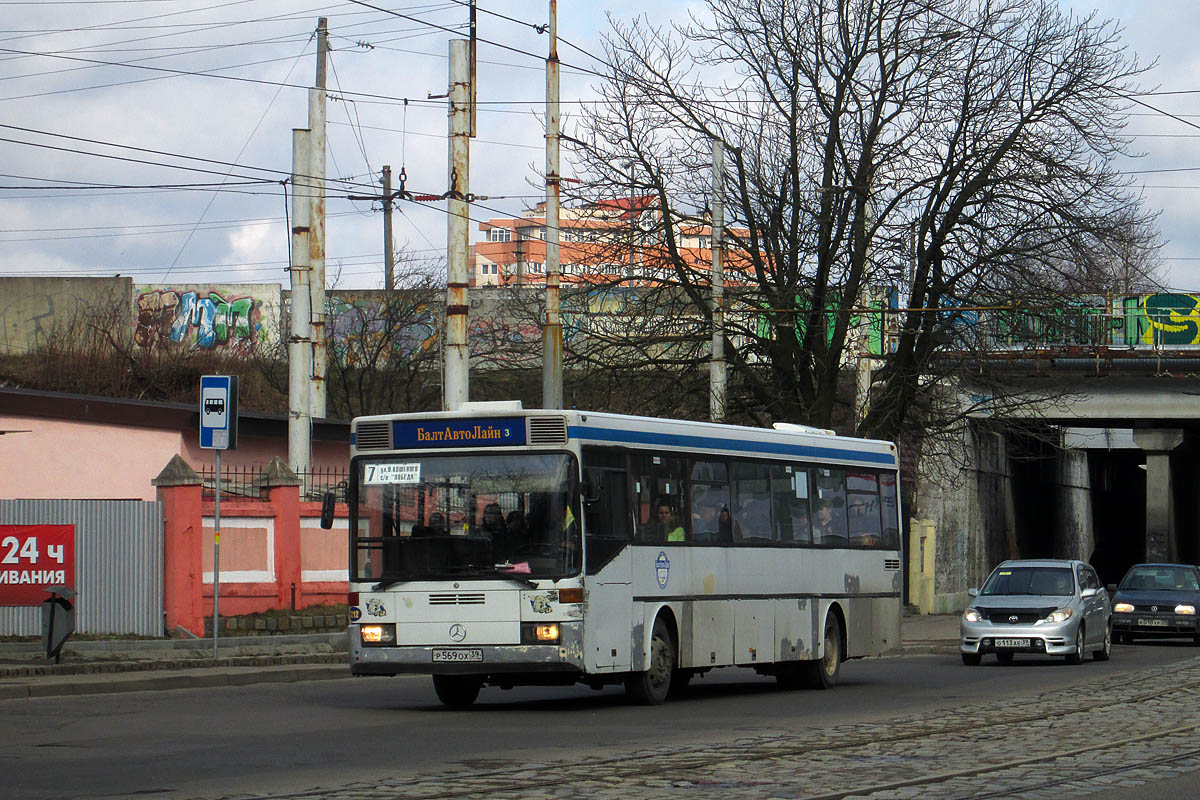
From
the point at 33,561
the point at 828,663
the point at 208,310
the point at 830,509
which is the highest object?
the point at 208,310

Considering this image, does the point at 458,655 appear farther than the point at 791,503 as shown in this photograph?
No

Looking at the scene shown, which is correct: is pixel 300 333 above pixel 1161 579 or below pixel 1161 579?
above

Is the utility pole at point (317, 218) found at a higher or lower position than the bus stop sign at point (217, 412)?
higher

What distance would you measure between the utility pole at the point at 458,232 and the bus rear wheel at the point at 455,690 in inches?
372

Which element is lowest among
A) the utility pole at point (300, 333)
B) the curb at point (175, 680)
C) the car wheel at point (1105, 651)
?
the car wheel at point (1105, 651)

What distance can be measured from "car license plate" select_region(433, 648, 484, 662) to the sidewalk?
173 inches

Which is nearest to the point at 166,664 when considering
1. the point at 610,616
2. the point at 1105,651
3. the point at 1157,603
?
the point at 610,616

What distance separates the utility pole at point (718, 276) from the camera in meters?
30.3

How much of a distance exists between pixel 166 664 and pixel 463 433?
21.1 ft

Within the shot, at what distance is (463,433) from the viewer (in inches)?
638

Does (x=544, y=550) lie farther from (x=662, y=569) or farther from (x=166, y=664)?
(x=166, y=664)

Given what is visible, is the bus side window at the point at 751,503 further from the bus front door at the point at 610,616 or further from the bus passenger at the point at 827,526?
the bus front door at the point at 610,616

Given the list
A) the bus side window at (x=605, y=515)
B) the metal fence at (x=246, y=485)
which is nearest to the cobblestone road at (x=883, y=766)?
the bus side window at (x=605, y=515)

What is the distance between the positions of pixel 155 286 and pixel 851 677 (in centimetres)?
4949
